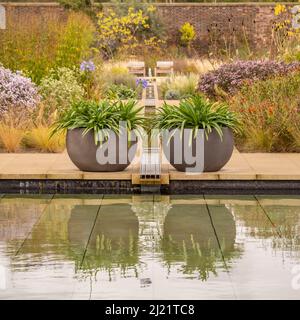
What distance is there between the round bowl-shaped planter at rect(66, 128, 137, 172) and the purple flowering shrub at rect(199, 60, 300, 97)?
865 cm

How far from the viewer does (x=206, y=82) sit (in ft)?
72.5

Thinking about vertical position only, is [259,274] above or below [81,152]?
below

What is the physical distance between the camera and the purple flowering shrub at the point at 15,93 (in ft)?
56.0

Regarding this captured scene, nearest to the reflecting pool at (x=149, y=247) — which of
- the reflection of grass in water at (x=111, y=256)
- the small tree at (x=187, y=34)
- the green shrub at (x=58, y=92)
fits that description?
the reflection of grass in water at (x=111, y=256)

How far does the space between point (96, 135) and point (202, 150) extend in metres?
1.30

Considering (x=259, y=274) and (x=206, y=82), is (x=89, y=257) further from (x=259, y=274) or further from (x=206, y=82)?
(x=206, y=82)

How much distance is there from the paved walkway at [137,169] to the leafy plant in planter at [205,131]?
0.17 metres

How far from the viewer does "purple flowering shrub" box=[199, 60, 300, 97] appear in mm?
21266

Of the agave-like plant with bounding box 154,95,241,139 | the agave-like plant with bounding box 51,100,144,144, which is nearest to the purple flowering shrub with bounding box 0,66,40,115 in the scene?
the agave-like plant with bounding box 51,100,144,144

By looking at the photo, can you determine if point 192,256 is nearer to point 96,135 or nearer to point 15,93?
point 96,135

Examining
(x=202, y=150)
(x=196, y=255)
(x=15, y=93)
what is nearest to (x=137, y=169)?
(x=202, y=150)

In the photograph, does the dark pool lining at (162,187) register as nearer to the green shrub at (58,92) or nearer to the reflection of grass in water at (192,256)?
the reflection of grass in water at (192,256)
